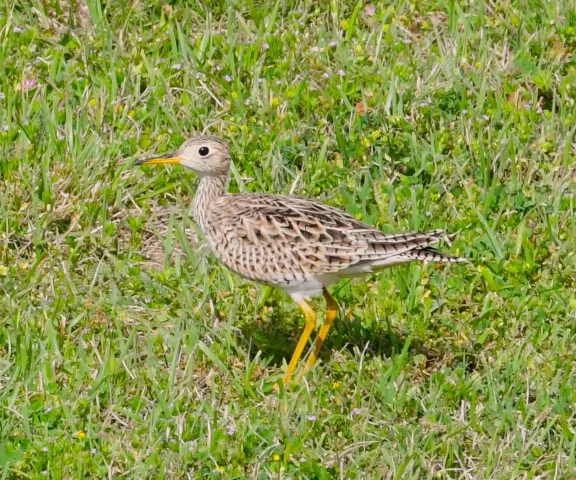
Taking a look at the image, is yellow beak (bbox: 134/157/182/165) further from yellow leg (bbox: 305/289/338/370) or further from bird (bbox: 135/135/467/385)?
yellow leg (bbox: 305/289/338/370)

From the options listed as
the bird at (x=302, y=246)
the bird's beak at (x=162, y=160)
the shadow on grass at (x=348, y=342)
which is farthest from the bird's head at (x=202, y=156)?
the shadow on grass at (x=348, y=342)

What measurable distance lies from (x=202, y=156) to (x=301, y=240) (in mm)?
1076

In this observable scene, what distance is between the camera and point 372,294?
345 inches

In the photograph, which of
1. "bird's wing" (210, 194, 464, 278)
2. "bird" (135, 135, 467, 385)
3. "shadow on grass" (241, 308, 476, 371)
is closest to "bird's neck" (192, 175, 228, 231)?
"bird" (135, 135, 467, 385)

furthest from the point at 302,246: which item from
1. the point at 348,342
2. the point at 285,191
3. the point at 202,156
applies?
the point at 285,191

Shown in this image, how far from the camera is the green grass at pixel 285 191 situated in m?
7.59

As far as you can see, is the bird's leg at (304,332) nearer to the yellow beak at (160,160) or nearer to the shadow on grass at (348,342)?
the shadow on grass at (348,342)

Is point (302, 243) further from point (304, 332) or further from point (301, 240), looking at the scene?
point (304, 332)

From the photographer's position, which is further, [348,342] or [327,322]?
[348,342]

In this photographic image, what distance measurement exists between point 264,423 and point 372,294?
1437mm

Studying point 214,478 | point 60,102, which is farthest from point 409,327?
point 60,102

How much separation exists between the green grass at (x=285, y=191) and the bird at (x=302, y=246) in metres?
0.42

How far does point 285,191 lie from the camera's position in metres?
9.63

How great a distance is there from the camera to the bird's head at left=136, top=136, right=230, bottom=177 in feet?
28.7
